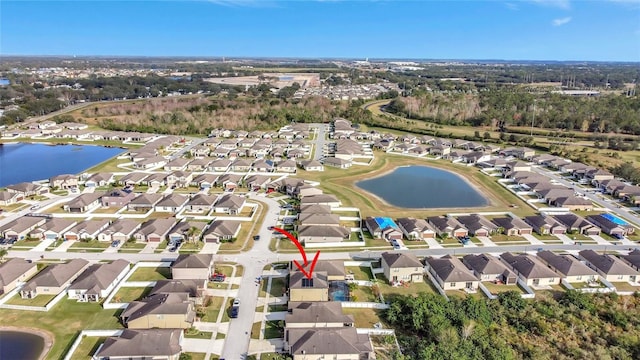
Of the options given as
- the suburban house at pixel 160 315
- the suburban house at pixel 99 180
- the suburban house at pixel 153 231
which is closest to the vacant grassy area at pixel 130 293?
the suburban house at pixel 160 315

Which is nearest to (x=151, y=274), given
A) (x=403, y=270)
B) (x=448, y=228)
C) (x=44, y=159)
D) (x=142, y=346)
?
(x=142, y=346)

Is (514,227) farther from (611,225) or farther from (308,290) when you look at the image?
(308,290)

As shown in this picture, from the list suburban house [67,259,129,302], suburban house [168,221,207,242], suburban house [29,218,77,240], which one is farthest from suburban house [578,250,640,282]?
suburban house [29,218,77,240]

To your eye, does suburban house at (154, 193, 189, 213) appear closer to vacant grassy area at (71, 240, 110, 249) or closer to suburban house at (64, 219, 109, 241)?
suburban house at (64, 219, 109, 241)

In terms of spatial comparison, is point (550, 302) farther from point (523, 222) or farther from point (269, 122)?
point (269, 122)

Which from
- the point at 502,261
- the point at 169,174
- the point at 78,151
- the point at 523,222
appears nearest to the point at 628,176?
the point at 523,222
